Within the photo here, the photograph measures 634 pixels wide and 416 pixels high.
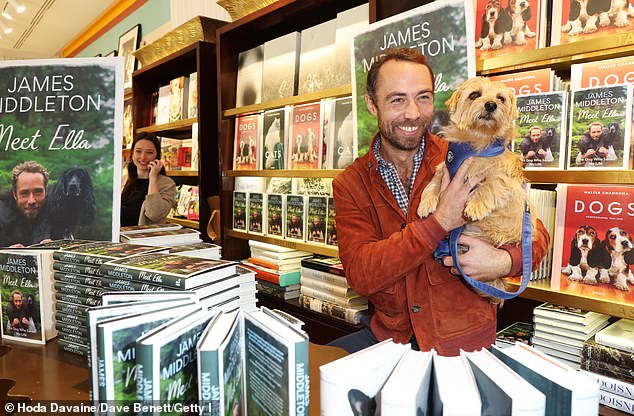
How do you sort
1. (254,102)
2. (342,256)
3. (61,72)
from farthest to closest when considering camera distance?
(254,102)
(342,256)
(61,72)

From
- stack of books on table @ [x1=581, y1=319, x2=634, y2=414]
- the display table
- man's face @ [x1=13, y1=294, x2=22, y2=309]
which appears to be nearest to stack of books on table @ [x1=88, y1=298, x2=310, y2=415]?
the display table

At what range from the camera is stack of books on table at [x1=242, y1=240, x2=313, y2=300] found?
2740mm

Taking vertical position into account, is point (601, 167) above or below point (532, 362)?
above

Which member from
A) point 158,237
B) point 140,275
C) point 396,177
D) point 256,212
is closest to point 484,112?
point 396,177

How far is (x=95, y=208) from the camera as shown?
143 centimetres

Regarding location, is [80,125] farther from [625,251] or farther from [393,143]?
[625,251]

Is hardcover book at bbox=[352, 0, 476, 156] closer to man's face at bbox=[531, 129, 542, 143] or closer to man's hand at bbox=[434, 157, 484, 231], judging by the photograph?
man's face at bbox=[531, 129, 542, 143]

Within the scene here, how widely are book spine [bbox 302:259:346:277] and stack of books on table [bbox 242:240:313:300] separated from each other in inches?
6.9

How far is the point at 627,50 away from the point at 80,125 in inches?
69.3

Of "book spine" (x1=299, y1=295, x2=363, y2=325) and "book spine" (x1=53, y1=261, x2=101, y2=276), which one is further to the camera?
"book spine" (x1=299, y1=295, x2=363, y2=325)

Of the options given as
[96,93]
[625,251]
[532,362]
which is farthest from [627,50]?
[96,93]

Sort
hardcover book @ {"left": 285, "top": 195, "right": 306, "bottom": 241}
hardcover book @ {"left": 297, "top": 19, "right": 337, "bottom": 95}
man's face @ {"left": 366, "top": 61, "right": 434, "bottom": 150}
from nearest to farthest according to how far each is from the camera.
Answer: man's face @ {"left": 366, "top": 61, "right": 434, "bottom": 150} → hardcover book @ {"left": 297, "top": 19, "right": 337, "bottom": 95} → hardcover book @ {"left": 285, "top": 195, "right": 306, "bottom": 241}

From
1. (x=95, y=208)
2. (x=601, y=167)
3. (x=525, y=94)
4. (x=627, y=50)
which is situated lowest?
(x=95, y=208)

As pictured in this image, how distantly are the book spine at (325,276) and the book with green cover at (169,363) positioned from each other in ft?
5.54
